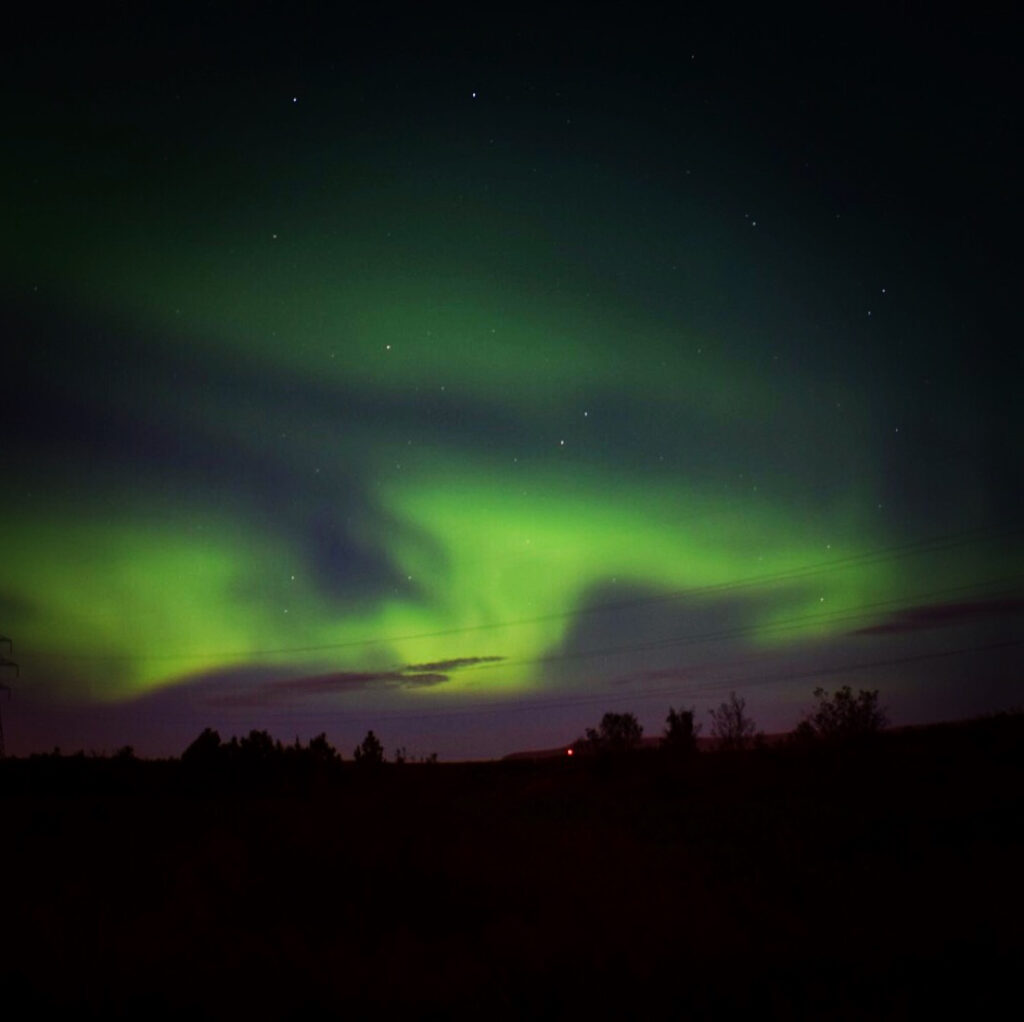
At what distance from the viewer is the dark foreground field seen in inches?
420

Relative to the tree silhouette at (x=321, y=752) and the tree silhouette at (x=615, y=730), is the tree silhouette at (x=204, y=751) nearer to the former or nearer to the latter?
the tree silhouette at (x=321, y=752)

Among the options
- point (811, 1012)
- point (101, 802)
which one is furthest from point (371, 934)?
point (101, 802)

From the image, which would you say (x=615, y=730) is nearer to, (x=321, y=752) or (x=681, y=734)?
(x=681, y=734)

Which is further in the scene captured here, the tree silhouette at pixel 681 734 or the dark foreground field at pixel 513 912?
the tree silhouette at pixel 681 734

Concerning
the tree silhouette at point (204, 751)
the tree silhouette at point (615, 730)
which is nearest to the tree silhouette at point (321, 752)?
the tree silhouette at point (204, 751)

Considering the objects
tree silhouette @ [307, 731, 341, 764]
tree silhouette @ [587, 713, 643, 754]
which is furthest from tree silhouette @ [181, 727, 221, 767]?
tree silhouette @ [587, 713, 643, 754]

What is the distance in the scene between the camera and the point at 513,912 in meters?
15.1

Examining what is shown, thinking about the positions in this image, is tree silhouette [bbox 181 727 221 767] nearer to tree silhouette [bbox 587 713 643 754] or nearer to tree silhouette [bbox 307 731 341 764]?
tree silhouette [bbox 307 731 341 764]

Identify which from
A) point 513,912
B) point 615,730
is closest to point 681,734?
point 615,730

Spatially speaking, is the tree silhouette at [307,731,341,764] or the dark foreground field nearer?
the dark foreground field

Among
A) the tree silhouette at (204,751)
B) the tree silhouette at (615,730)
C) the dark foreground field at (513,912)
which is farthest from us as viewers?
the tree silhouette at (615,730)

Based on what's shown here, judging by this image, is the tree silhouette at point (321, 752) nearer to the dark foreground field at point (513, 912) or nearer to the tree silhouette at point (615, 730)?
the dark foreground field at point (513, 912)

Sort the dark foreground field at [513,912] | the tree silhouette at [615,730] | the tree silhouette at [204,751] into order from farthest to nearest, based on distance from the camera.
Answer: the tree silhouette at [615,730] → the tree silhouette at [204,751] → the dark foreground field at [513,912]

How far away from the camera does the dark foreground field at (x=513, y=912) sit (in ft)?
35.0
